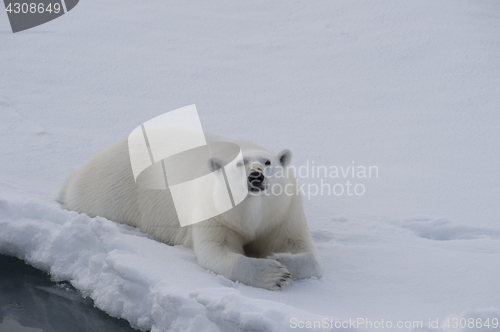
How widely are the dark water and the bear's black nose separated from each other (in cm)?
114

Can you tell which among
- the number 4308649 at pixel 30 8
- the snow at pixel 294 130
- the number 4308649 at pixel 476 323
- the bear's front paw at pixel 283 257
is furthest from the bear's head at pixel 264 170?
the number 4308649 at pixel 30 8

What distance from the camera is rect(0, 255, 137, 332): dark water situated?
10.4ft

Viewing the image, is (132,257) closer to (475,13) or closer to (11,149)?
(11,149)

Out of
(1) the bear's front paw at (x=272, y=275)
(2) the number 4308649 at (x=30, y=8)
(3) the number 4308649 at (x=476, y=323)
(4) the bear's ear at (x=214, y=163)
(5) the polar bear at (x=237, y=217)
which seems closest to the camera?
(3) the number 4308649 at (x=476, y=323)

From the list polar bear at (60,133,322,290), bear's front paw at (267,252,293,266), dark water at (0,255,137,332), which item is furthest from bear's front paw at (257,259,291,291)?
dark water at (0,255,137,332)

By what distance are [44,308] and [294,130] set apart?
4.09 meters

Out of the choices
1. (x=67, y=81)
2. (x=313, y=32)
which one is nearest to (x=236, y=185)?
(x=67, y=81)

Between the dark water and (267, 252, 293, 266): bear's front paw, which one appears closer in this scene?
the dark water

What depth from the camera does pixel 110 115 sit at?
7094mm

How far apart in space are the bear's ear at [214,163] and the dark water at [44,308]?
3.77ft

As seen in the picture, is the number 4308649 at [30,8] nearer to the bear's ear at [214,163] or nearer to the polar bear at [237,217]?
the polar bear at [237,217]

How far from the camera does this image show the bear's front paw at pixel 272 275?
333 cm

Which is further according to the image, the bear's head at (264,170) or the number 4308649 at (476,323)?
the bear's head at (264,170)

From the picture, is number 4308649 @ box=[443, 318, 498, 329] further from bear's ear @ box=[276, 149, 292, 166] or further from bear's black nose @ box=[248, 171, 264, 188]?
bear's ear @ box=[276, 149, 292, 166]
